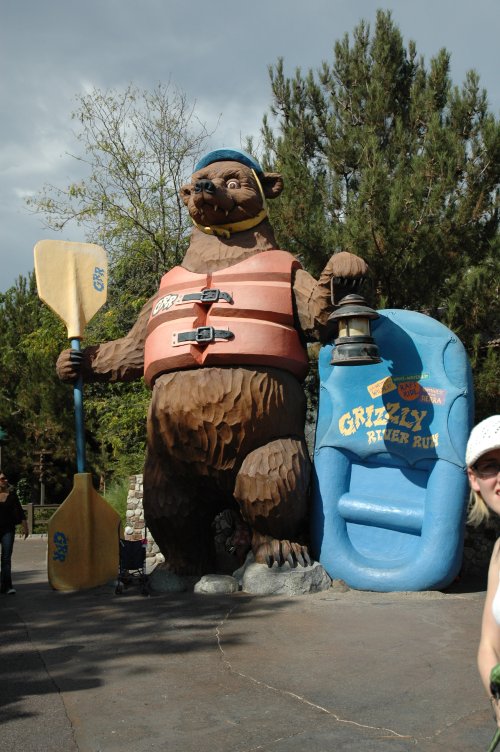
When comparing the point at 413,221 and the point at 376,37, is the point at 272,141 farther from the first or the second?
the point at 413,221

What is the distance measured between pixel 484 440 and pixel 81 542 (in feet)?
14.8

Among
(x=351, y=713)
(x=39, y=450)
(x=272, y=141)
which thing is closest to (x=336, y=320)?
(x=351, y=713)

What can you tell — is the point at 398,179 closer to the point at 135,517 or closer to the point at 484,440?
the point at 135,517

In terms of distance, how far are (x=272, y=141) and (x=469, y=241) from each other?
2.54 meters

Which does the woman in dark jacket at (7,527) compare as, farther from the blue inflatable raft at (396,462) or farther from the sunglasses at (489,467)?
the sunglasses at (489,467)

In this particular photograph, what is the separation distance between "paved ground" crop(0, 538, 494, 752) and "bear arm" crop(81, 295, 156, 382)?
1.85m

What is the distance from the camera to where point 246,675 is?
10.3 ft

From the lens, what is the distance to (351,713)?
2.63 meters

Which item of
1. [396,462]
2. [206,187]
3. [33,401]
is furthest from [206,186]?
[33,401]

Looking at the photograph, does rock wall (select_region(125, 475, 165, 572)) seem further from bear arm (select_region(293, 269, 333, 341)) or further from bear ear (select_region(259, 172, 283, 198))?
bear ear (select_region(259, 172, 283, 198))

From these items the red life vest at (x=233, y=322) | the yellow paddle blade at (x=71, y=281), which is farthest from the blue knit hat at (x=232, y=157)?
the yellow paddle blade at (x=71, y=281)

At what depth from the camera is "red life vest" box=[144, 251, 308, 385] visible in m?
5.10

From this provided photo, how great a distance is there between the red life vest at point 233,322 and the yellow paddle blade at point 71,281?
3.24 feet

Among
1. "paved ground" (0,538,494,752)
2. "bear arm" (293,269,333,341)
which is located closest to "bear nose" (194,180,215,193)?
"bear arm" (293,269,333,341)
